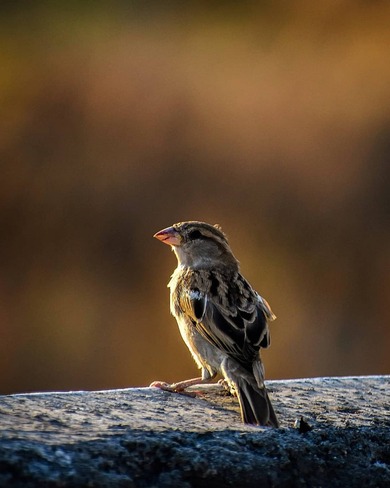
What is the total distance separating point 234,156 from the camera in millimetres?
9758

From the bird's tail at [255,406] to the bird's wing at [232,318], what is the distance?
1.18 ft

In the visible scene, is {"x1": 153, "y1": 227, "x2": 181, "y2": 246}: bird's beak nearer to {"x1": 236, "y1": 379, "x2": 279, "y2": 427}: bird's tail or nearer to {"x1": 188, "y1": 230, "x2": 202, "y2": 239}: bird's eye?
{"x1": 188, "y1": 230, "x2": 202, "y2": 239}: bird's eye

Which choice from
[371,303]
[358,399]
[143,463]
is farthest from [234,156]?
[143,463]

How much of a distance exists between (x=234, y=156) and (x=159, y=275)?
1.27 m

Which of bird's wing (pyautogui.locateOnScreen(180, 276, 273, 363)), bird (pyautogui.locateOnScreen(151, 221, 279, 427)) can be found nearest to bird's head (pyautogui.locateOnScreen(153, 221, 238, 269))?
bird (pyautogui.locateOnScreen(151, 221, 279, 427))

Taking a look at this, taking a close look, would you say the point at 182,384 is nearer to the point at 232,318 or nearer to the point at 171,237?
the point at 232,318

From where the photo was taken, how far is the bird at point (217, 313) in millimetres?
4133

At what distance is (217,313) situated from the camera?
14.8 feet

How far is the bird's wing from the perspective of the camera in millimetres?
4305

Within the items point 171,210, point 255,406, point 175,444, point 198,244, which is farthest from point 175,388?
point 171,210

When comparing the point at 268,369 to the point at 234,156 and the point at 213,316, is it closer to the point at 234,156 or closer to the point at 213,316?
the point at 234,156

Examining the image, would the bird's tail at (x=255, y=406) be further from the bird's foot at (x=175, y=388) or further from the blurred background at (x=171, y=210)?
the blurred background at (x=171, y=210)

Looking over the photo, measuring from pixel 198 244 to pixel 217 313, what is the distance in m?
0.80

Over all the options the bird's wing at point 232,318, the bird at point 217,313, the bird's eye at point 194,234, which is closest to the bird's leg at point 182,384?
the bird at point 217,313
